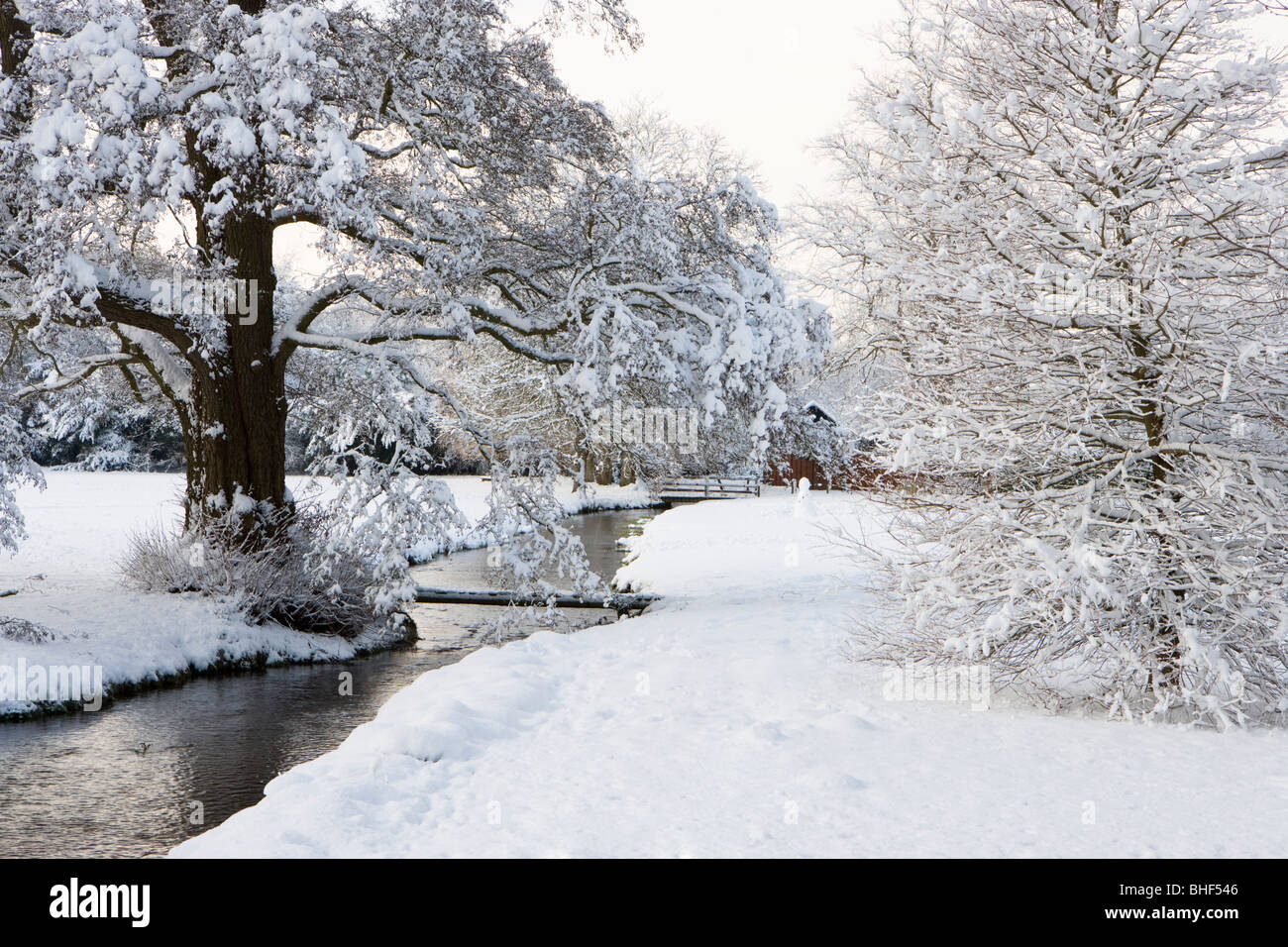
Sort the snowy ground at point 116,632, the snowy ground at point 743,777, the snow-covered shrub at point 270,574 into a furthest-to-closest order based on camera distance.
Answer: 1. the snow-covered shrub at point 270,574
2. the snowy ground at point 116,632
3. the snowy ground at point 743,777

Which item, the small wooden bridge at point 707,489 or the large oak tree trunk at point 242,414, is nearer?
the large oak tree trunk at point 242,414

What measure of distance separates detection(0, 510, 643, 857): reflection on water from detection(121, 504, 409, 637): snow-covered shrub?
2.92ft

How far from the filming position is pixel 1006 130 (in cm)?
781

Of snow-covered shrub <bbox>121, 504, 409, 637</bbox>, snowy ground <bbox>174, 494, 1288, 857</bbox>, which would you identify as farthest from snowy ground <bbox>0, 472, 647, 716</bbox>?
snowy ground <bbox>174, 494, 1288, 857</bbox>

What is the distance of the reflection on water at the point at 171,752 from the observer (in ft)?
21.5

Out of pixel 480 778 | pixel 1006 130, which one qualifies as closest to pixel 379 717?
pixel 480 778

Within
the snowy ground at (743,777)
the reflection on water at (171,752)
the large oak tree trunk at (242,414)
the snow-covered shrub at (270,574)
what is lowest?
the reflection on water at (171,752)

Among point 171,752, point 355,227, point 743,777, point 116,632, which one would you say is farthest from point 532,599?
point 743,777

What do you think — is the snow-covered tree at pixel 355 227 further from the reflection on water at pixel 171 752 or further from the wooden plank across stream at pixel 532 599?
the reflection on water at pixel 171 752

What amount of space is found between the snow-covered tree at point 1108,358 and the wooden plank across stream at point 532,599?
6969 mm

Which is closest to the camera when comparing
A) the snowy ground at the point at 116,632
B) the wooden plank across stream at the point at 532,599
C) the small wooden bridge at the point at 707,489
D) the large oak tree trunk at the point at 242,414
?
the snowy ground at the point at 116,632

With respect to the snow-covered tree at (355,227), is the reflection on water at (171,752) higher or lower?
lower

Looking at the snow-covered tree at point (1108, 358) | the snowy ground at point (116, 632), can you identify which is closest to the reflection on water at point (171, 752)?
the snowy ground at point (116, 632)
